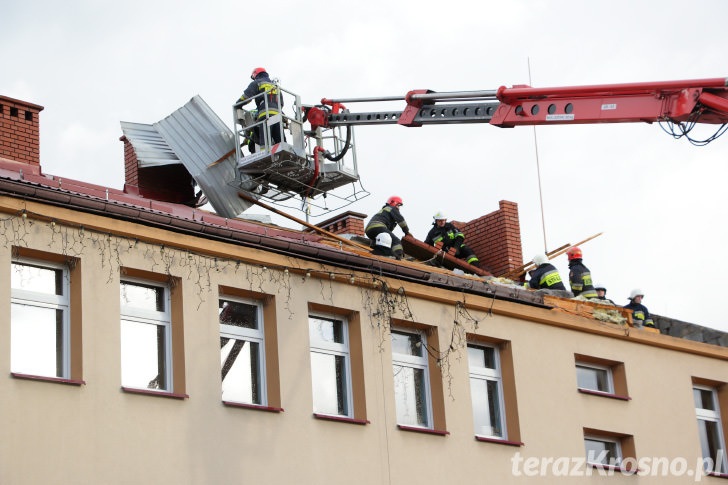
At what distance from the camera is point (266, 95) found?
2141cm

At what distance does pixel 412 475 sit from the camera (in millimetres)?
17906

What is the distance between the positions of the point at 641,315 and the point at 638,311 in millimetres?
1622

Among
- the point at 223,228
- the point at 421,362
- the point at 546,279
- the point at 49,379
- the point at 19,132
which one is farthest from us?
the point at 546,279

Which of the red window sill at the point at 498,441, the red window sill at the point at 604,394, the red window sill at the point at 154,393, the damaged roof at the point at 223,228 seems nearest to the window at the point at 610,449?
the red window sill at the point at 604,394

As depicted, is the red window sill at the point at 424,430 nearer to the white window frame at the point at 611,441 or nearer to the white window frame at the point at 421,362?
the white window frame at the point at 421,362

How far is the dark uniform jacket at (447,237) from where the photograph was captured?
24625mm

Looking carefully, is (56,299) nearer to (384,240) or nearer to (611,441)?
(384,240)

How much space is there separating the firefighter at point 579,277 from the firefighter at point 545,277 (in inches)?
44.1

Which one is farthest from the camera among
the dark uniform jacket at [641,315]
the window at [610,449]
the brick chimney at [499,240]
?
the brick chimney at [499,240]

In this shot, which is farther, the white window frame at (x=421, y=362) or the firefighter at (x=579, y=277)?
the firefighter at (x=579, y=277)

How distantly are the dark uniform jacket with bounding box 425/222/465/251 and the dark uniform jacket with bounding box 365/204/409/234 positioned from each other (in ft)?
5.33

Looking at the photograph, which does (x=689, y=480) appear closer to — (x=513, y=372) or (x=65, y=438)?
(x=513, y=372)

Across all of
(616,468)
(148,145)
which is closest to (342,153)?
(148,145)

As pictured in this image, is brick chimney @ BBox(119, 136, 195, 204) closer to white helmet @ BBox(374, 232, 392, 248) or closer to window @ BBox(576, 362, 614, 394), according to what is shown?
white helmet @ BBox(374, 232, 392, 248)
